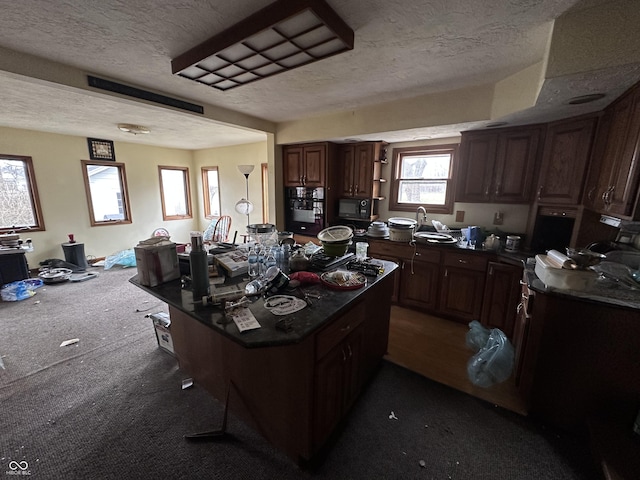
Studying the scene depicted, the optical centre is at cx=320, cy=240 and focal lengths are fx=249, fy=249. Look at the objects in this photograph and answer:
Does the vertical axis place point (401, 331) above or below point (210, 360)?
below

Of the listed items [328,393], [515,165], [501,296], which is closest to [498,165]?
[515,165]

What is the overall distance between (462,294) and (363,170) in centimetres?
195

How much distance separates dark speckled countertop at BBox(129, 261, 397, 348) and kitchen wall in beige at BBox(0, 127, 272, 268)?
161 inches

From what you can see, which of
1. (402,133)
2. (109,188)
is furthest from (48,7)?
(109,188)

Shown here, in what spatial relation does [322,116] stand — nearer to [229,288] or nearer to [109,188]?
Answer: [229,288]

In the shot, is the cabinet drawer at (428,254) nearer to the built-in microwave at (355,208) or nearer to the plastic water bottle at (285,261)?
the built-in microwave at (355,208)

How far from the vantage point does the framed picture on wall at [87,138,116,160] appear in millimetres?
4637

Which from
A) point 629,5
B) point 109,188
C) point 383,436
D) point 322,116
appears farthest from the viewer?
point 109,188

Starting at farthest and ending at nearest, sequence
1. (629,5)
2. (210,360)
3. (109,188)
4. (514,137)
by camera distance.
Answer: (109,188)
(514,137)
(210,360)
(629,5)

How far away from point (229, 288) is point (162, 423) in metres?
1.03

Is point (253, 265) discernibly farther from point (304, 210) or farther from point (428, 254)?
point (304, 210)

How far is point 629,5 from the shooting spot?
4.05 feet

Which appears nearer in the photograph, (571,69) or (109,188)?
(571,69)

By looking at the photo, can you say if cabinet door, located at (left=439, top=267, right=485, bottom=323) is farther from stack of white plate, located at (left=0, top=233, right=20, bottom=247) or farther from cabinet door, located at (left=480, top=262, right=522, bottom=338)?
stack of white plate, located at (left=0, top=233, right=20, bottom=247)
